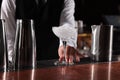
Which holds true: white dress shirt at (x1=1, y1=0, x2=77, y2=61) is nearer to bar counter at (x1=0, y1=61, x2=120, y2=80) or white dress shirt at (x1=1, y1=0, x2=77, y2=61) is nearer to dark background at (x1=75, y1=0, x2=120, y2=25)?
bar counter at (x1=0, y1=61, x2=120, y2=80)

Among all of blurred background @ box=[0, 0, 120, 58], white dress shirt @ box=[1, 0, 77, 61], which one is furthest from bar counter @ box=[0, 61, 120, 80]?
blurred background @ box=[0, 0, 120, 58]

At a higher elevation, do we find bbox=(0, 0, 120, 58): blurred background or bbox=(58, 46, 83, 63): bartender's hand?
bbox=(0, 0, 120, 58): blurred background

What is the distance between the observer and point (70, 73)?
1245 mm

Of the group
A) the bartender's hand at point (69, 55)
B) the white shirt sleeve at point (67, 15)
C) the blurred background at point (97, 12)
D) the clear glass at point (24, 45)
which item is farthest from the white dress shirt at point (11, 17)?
the blurred background at point (97, 12)

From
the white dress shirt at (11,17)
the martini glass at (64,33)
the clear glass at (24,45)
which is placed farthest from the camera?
the white dress shirt at (11,17)

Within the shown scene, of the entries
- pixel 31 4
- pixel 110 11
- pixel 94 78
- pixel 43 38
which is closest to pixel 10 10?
pixel 31 4

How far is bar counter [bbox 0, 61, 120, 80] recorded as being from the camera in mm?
1158

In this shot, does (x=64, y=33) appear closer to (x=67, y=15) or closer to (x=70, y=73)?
(x=70, y=73)

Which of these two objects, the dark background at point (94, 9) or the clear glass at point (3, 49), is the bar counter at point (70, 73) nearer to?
the clear glass at point (3, 49)

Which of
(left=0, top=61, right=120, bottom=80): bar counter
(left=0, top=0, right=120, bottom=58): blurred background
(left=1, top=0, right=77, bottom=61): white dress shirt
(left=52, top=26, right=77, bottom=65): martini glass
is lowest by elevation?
(left=0, top=61, right=120, bottom=80): bar counter

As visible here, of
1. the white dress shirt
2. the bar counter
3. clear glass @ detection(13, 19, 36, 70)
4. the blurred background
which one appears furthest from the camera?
the blurred background

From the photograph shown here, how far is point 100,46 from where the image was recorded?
157 centimetres

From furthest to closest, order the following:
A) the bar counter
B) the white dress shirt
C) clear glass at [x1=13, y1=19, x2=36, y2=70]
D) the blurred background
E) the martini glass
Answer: the blurred background
the white dress shirt
the martini glass
clear glass at [x1=13, y1=19, x2=36, y2=70]
the bar counter

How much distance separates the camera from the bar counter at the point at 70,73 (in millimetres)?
1158
